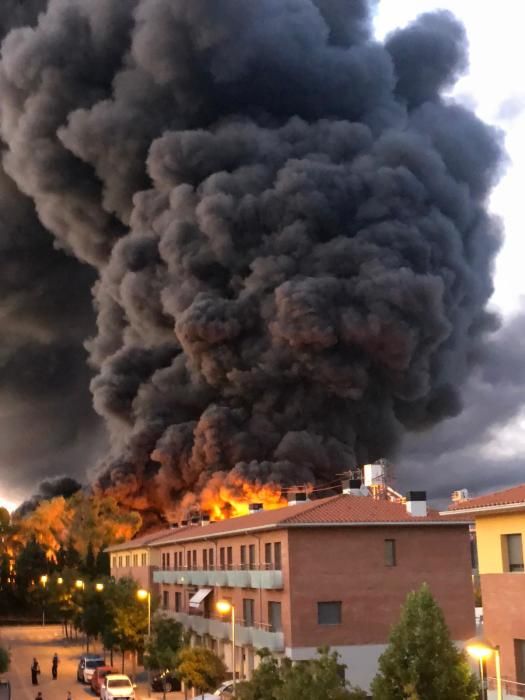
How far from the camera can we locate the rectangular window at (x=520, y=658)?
18.3 meters

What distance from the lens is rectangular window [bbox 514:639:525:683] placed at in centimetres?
1828

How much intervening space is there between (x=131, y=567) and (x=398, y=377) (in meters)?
22.3

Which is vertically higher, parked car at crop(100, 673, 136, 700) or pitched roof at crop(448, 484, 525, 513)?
pitched roof at crop(448, 484, 525, 513)

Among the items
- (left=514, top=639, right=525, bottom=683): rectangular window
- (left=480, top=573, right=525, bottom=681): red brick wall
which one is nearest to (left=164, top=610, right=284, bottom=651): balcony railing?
(left=480, top=573, right=525, bottom=681): red brick wall

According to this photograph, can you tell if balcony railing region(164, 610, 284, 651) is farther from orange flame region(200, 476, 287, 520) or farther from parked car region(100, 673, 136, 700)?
orange flame region(200, 476, 287, 520)

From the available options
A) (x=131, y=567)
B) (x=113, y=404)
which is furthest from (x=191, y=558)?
(x=113, y=404)

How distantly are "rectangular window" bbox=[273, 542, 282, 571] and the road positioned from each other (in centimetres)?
834

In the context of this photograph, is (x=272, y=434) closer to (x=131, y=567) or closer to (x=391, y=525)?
(x=131, y=567)

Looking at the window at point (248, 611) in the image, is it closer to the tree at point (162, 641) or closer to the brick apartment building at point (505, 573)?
the tree at point (162, 641)

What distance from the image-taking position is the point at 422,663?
1694 centimetres

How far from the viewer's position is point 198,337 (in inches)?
2493

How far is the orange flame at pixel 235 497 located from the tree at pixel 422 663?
1433 inches

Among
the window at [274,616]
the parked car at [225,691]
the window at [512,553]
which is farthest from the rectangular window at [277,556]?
the window at [512,553]

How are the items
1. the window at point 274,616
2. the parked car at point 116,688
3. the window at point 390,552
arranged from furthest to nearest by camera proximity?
the parked car at point 116,688
the window at point 274,616
the window at point 390,552
